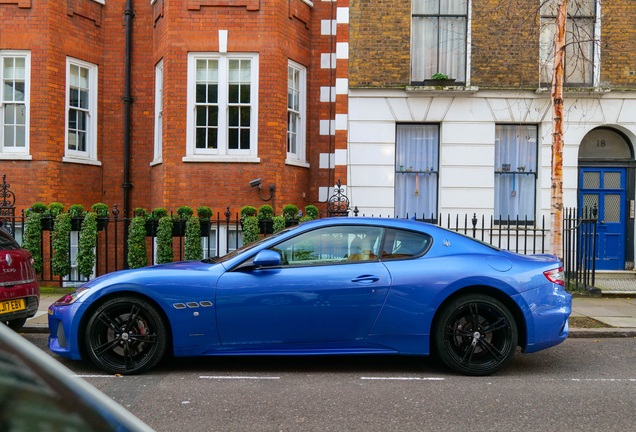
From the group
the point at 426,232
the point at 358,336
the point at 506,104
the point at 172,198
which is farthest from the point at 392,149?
the point at 358,336

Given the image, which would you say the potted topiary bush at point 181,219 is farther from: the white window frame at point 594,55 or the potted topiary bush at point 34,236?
the white window frame at point 594,55

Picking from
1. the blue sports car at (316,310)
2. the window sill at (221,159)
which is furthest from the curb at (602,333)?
the window sill at (221,159)

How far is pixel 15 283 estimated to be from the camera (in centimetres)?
625

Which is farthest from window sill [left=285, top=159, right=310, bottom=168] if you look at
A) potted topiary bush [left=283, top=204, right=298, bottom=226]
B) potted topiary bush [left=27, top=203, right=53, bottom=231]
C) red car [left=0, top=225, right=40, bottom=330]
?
red car [left=0, top=225, right=40, bottom=330]

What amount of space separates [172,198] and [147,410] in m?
7.91

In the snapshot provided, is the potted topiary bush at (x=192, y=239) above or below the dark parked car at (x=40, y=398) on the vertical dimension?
below

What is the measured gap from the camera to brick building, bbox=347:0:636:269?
12.0m

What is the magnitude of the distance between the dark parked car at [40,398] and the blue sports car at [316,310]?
13.8 ft

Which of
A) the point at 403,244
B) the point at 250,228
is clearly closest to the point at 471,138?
the point at 250,228

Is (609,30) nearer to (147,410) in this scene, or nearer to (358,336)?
(358,336)

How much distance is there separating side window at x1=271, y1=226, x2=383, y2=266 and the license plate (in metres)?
3.13

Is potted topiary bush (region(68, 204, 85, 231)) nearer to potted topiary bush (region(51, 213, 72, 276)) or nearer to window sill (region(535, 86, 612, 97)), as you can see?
potted topiary bush (region(51, 213, 72, 276))

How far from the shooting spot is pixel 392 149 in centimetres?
1216

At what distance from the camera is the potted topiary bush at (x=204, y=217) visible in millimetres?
10391
